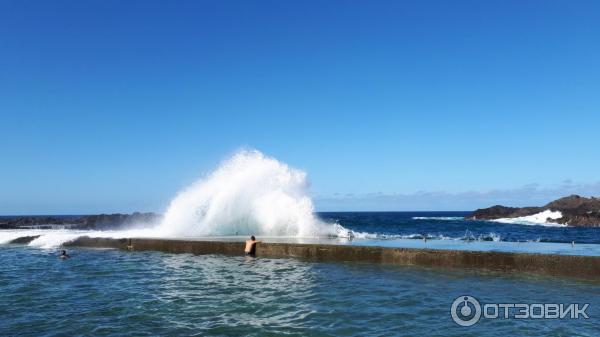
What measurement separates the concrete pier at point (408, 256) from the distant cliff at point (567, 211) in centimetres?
5615

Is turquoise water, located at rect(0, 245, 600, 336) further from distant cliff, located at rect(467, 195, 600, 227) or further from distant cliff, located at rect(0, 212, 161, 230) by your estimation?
distant cliff, located at rect(467, 195, 600, 227)

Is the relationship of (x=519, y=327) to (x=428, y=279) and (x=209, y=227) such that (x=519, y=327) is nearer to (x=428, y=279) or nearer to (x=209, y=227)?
(x=428, y=279)

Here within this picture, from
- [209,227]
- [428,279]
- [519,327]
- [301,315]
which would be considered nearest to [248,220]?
[209,227]

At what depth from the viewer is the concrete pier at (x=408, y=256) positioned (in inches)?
477

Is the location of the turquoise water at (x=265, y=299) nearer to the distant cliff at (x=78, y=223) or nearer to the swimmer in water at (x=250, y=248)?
the swimmer in water at (x=250, y=248)

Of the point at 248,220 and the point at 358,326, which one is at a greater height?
the point at 248,220

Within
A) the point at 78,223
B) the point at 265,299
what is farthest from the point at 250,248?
the point at 78,223

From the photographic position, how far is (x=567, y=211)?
72.4 meters

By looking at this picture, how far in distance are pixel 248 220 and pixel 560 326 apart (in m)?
21.2

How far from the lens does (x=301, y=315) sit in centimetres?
859

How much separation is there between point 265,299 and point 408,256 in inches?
235

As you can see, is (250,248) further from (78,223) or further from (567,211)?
(567,211)

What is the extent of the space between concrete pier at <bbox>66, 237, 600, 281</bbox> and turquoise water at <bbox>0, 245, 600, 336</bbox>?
0.50 metres

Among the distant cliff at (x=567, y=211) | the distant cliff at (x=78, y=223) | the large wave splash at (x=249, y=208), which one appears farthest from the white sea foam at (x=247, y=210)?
the distant cliff at (x=567, y=211)
